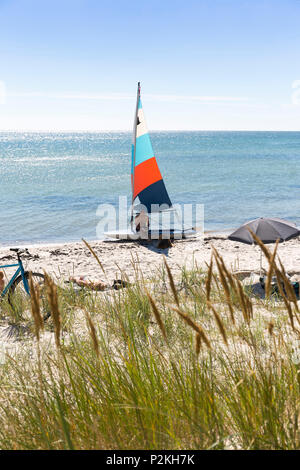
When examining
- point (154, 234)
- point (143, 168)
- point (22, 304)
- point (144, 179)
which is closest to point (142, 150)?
point (143, 168)

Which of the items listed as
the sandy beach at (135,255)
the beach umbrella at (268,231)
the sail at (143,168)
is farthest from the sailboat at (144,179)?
the beach umbrella at (268,231)

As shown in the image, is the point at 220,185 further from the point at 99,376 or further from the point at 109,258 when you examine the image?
the point at 99,376

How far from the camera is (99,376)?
184 centimetres

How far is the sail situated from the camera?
1251cm

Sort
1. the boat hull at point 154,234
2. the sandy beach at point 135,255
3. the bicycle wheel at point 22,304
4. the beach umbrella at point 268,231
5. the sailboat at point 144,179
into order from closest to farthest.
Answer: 1. the bicycle wheel at point 22,304
2. the beach umbrella at point 268,231
3. the sandy beach at point 135,255
4. the boat hull at point 154,234
5. the sailboat at point 144,179

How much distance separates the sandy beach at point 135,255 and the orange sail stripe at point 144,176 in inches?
72.7

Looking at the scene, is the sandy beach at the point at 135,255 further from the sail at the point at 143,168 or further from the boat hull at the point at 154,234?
the sail at the point at 143,168

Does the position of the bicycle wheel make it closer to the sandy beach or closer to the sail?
the sandy beach

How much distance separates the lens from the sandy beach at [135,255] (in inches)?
364

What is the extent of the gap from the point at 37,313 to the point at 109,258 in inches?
364

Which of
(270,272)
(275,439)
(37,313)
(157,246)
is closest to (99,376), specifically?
(37,313)

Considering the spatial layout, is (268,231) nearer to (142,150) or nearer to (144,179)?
(144,179)

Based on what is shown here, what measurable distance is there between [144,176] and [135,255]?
307cm

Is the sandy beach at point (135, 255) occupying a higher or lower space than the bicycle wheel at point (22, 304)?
lower
